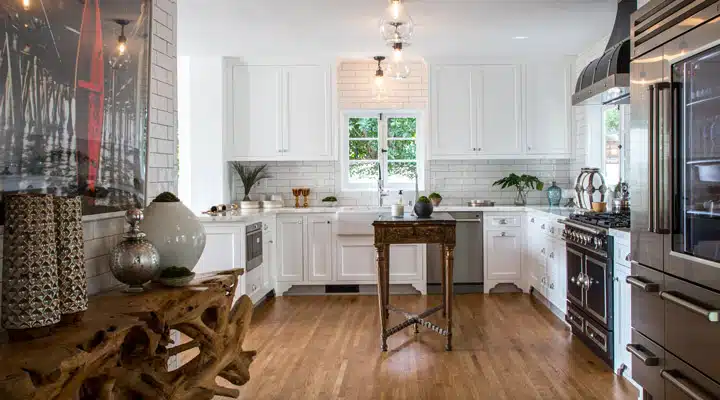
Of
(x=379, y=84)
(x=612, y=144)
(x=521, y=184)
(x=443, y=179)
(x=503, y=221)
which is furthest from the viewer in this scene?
(x=443, y=179)

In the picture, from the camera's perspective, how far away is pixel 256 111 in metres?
6.72

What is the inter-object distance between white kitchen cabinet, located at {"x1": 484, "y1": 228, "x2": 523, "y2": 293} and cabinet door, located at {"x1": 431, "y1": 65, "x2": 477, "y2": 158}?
101 centimetres

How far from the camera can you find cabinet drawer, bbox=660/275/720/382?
2.17 m

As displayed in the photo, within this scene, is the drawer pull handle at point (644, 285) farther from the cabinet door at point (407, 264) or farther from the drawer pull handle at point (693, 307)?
the cabinet door at point (407, 264)

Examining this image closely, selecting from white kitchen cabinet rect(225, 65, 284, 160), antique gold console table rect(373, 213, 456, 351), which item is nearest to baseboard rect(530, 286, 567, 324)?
antique gold console table rect(373, 213, 456, 351)

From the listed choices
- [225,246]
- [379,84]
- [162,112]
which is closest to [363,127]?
[379,84]

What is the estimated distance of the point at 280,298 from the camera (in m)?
6.34

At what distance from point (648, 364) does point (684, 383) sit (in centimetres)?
33

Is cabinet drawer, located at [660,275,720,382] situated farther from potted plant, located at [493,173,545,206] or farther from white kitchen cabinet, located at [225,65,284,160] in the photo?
white kitchen cabinet, located at [225,65,284,160]

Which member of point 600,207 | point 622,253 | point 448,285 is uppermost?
point 600,207

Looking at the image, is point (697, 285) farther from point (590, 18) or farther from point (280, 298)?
point (280, 298)

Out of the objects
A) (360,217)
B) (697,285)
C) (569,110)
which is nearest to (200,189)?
(360,217)

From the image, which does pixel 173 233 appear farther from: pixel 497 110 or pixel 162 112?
pixel 497 110

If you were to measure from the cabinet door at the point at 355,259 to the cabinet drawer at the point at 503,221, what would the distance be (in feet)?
4.37
